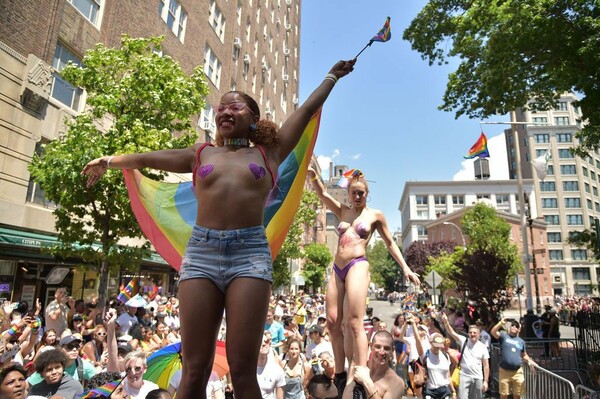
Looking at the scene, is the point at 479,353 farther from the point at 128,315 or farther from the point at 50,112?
the point at 50,112

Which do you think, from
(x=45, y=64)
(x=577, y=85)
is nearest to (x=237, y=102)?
(x=577, y=85)

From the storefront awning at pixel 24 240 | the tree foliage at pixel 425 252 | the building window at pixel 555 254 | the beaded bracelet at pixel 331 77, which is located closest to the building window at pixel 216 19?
the storefront awning at pixel 24 240

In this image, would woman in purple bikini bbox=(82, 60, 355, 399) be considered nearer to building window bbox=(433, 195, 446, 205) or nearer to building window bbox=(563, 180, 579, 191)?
building window bbox=(563, 180, 579, 191)

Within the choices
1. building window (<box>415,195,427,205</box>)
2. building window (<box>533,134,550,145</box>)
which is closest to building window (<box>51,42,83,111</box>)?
building window (<box>533,134,550,145</box>)

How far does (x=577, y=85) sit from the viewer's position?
39.5 feet

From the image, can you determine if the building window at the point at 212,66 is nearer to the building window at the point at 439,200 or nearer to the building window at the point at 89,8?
the building window at the point at 89,8

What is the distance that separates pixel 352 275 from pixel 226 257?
6.69ft

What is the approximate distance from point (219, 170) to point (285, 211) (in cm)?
171

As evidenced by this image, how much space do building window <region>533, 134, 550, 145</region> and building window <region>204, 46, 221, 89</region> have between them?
249 ft

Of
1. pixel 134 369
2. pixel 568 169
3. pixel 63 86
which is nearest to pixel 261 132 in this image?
pixel 134 369

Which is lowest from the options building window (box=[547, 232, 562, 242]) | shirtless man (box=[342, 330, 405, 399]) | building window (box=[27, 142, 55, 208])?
shirtless man (box=[342, 330, 405, 399])

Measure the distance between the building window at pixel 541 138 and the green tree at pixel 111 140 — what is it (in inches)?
3527

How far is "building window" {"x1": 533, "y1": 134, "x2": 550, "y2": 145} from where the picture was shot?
86.6 meters

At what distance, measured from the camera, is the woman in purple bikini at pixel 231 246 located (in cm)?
224
